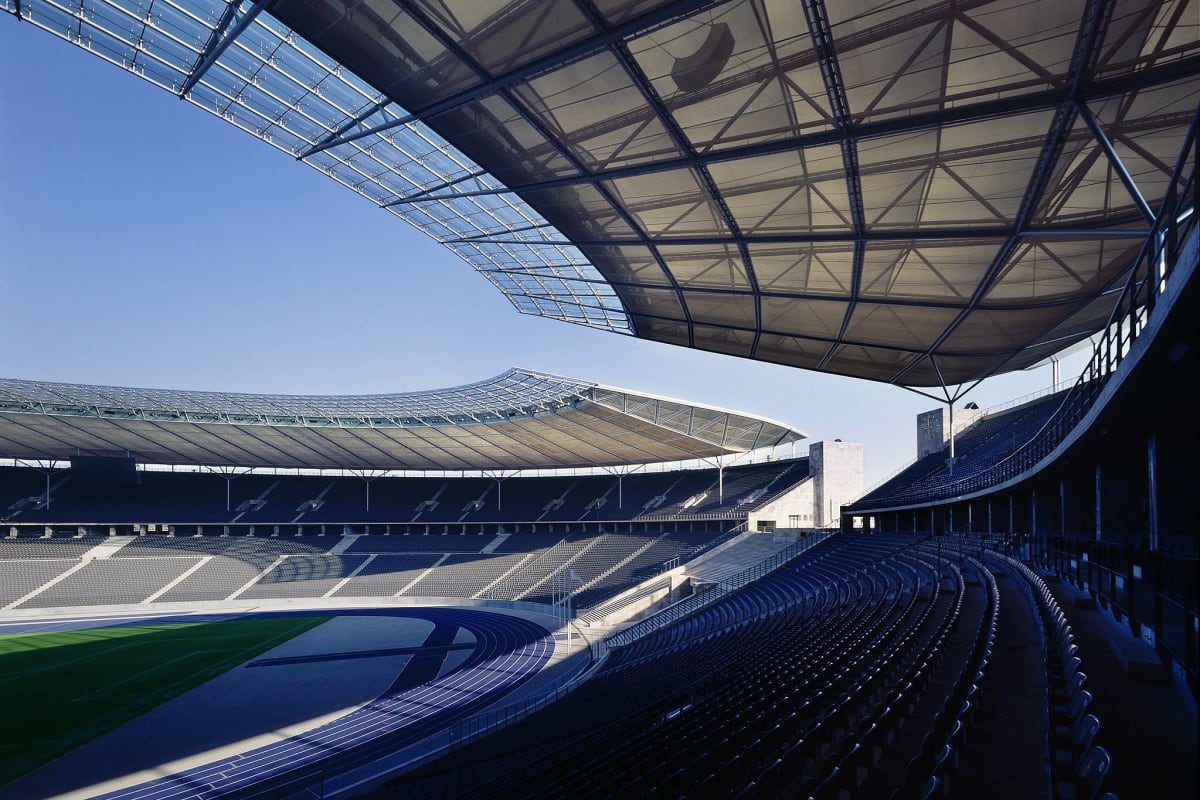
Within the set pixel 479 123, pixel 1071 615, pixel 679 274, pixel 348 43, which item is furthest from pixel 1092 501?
pixel 348 43

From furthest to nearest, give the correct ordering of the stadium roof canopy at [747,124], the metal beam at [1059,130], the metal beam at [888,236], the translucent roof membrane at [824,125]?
1. the metal beam at [888,236]
2. the stadium roof canopy at [747,124]
3. the translucent roof membrane at [824,125]
4. the metal beam at [1059,130]

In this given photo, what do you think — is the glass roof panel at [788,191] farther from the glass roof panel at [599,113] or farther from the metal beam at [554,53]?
the metal beam at [554,53]

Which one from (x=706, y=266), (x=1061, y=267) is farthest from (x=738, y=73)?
(x=1061, y=267)

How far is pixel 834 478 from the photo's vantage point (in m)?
50.3

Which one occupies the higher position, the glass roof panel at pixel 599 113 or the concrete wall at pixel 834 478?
the glass roof panel at pixel 599 113

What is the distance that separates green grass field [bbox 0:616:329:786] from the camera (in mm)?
21344

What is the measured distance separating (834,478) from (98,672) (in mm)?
45606

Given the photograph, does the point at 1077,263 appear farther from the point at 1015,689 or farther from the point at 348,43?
the point at 348,43

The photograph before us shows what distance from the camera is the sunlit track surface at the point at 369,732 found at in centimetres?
1697

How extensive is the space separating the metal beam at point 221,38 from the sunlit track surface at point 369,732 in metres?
16.7

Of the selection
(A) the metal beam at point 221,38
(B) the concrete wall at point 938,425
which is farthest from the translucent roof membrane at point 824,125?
(B) the concrete wall at point 938,425

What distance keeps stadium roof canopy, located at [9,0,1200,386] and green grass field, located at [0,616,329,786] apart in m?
19.4

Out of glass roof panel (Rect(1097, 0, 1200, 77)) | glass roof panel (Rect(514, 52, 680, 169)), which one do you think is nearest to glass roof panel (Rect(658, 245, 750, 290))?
glass roof panel (Rect(514, 52, 680, 169))

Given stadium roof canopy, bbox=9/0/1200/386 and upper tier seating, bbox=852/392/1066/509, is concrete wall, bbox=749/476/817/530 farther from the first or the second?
stadium roof canopy, bbox=9/0/1200/386
